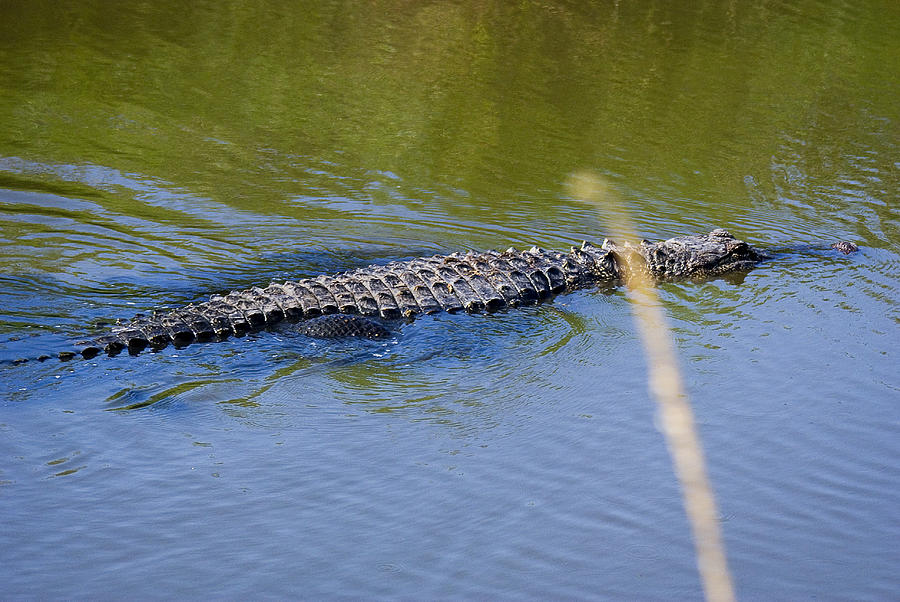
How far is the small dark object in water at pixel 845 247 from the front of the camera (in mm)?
8898

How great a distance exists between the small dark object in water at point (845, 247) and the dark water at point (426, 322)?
8cm

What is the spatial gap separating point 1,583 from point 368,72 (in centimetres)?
1053

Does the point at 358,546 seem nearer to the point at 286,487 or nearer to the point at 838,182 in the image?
the point at 286,487

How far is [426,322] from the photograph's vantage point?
729cm

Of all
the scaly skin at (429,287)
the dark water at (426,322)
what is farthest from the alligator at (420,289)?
the dark water at (426,322)

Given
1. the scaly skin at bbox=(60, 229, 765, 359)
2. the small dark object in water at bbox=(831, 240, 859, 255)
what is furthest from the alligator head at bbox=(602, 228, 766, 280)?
the small dark object in water at bbox=(831, 240, 859, 255)

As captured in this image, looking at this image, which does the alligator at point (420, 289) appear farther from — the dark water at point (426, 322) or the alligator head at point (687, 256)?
the dark water at point (426, 322)

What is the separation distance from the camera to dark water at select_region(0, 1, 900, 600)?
457 centimetres

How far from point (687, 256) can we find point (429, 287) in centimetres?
268

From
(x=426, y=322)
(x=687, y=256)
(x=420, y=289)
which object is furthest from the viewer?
(x=687, y=256)

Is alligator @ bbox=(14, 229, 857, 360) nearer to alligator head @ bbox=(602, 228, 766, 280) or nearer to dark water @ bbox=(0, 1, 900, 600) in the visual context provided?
alligator head @ bbox=(602, 228, 766, 280)

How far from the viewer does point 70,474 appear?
4.99 meters

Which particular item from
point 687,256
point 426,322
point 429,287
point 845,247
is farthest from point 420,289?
point 845,247

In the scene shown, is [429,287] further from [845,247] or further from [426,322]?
[845,247]
